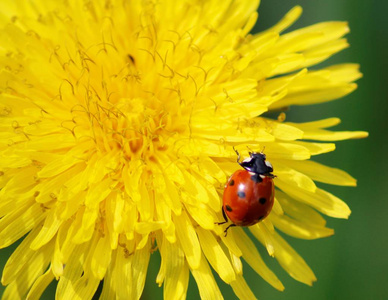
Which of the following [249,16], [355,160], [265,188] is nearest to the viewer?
[265,188]

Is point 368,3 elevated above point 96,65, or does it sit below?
below

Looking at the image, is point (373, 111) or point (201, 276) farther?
point (373, 111)

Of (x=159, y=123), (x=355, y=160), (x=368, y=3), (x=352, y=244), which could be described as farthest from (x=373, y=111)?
(x=159, y=123)

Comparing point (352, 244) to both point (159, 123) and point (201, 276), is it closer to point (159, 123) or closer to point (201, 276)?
point (201, 276)

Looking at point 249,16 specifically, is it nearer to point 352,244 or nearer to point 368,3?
point 368,3

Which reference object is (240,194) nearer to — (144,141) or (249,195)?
(249,195)

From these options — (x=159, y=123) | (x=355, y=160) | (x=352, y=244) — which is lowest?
(x=352, y=244)

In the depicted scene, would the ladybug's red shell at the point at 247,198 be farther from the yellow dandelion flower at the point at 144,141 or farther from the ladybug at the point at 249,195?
the yellow dandelion flower at the point at 144,141

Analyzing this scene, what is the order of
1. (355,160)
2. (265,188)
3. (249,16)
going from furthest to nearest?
(355,160)
(249,16)
(265,188)
